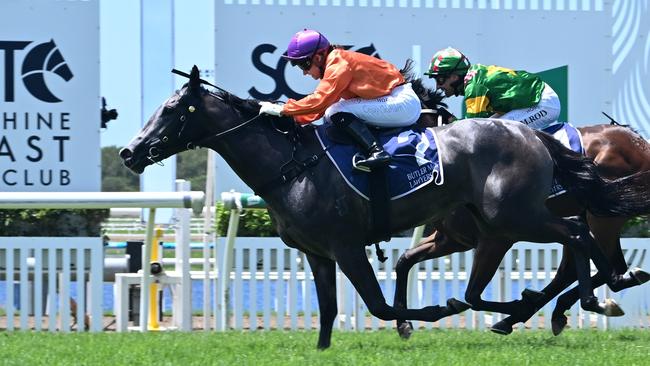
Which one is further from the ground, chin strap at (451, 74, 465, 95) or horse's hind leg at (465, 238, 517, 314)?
chin strap at (451, 74, 465, 95)

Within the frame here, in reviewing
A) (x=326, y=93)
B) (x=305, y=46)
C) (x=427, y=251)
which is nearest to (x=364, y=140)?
(x=326, y=93)

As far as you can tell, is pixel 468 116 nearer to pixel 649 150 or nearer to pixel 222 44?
pixel 649 150

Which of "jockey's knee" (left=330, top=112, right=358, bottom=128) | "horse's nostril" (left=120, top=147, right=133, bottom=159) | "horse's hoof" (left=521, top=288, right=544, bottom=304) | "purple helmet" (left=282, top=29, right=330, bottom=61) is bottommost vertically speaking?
"horse's hoof" (left=521, top=288, right=544, bottom=304)

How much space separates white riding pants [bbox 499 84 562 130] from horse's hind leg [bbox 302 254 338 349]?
64.8 inches

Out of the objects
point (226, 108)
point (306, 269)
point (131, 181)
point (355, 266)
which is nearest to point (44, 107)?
point (306, 269)

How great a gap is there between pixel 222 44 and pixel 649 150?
412 cm

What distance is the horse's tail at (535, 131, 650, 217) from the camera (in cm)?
721

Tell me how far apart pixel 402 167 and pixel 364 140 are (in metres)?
0.27

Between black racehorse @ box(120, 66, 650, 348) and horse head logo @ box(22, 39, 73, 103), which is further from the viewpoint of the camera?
horse head logo @ box(22, 39, 73, 103)

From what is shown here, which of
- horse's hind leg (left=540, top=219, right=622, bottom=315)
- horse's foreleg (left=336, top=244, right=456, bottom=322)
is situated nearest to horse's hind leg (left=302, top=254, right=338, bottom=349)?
horse's foreleg (left=336, top=244, right=456, bottom=322)

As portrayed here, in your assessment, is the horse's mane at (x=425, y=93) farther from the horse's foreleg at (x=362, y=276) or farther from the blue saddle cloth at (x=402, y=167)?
the horse's foreleg at (x=362, y=276)

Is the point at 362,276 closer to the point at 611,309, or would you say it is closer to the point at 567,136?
the point at 611,309

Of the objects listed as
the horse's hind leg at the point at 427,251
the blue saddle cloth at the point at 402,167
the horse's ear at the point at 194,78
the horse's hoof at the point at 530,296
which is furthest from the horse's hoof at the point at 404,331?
the horse's ear at the point at 194,78

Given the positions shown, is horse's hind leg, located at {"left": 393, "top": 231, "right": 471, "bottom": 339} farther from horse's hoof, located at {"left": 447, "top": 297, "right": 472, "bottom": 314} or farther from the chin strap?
the chin strap
